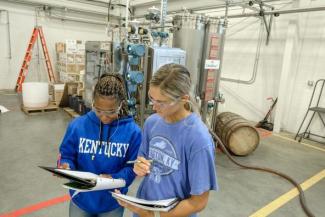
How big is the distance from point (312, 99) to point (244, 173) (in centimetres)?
262

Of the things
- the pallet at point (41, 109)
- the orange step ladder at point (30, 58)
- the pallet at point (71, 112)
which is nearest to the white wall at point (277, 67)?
the pallet at point (71, 112)

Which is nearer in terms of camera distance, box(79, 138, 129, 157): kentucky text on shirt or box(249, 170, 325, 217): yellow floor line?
box(79, 138, 129, 157): kentucky text on shirt

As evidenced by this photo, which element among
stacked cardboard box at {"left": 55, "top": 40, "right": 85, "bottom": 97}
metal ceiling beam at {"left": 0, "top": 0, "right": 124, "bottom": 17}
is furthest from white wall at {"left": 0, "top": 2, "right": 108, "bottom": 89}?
stacked cardboard box at {"left": 55, "top": 40, "right": 85, "bottom": 97}

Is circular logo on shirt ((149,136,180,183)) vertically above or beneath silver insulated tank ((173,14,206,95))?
beneath

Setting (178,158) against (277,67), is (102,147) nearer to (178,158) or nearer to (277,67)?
(178,158)

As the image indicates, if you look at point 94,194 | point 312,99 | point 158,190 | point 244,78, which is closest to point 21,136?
point 94,194

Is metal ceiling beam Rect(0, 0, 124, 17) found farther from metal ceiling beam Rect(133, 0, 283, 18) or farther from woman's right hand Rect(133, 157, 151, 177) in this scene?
woman's right hand Rect(133, 157, 151, 177)

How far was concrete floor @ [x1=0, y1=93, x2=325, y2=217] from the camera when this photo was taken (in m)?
2.53

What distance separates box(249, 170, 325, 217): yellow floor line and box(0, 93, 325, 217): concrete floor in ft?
0.13

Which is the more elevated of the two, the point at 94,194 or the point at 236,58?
the point at 236,58

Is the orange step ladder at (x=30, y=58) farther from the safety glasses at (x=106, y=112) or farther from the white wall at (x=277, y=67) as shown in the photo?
the safety glasses at (x=106, y=112)

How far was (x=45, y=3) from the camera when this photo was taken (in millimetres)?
7836

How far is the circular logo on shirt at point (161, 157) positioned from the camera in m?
1.01

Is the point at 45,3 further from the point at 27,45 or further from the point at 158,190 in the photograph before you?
the point at 158,190
